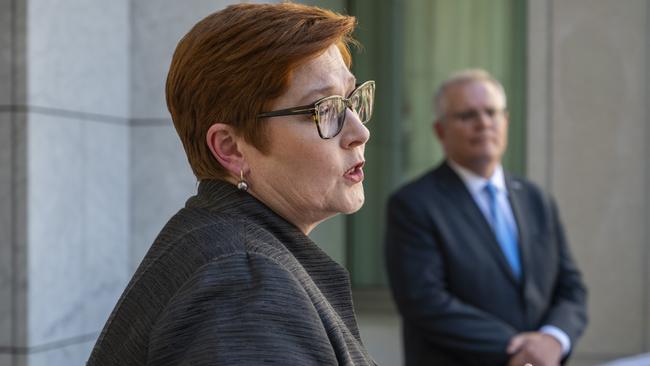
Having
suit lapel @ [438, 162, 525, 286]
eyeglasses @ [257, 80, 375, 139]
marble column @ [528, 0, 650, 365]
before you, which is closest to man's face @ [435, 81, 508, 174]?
suit lapel @ [438, 162, 525, 286]

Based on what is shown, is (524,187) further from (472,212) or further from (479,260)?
(479,260)

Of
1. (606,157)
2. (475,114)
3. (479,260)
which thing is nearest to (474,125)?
(475,114)

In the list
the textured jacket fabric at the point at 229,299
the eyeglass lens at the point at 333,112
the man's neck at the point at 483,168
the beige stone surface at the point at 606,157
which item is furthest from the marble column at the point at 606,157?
the textured jacket fabric at the point at 229,299

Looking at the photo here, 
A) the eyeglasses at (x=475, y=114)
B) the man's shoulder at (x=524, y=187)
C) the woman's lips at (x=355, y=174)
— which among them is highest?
the woman's lips at (x=355, y=174)

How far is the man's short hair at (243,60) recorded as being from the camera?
1.97m

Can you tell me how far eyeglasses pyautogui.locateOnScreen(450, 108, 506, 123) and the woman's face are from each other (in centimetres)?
274

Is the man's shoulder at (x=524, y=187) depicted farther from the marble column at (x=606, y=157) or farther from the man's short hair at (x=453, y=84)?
the marble column at (x=606, y=157)

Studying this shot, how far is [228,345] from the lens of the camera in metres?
1.65

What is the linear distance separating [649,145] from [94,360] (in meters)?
5.42

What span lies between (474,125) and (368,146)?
275cm

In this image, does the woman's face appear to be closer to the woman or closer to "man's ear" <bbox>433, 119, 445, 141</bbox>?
the woman

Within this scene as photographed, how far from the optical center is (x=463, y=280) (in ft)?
14.6

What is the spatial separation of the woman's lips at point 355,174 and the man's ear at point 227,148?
21cm
